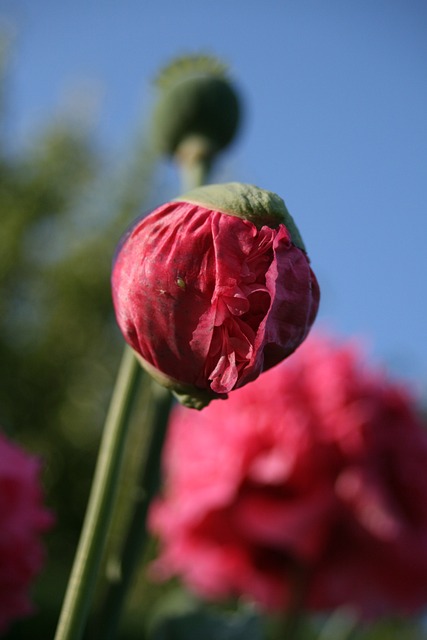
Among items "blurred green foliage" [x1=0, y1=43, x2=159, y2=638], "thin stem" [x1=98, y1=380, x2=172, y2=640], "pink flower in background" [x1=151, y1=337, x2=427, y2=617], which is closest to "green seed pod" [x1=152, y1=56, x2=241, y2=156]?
"thin stem" [x1=98, y1=380, x2=172, y2=640]

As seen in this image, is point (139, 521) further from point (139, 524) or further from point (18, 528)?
point (18, 528)

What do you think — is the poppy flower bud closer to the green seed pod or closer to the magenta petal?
the magenta petal

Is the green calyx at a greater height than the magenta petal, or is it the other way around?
the green calyx

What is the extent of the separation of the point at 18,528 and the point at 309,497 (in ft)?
1.15

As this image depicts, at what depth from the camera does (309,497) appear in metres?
0.79

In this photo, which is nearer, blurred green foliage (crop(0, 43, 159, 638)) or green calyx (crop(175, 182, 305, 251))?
green calyx (crop(175, 182, 305, 251))

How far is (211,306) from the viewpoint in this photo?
277 mm

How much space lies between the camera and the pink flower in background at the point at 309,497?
774 millimetres

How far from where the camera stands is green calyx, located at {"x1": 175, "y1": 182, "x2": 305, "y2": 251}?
0.29 metres

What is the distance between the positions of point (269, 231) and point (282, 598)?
1.99 feet

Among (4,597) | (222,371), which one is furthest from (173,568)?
(222,371)

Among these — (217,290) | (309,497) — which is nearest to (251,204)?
(217,290)

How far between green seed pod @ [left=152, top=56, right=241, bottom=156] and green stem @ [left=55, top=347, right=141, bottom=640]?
25cm

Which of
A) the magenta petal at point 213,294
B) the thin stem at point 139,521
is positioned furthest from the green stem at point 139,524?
the magenta petal at point 213,294
